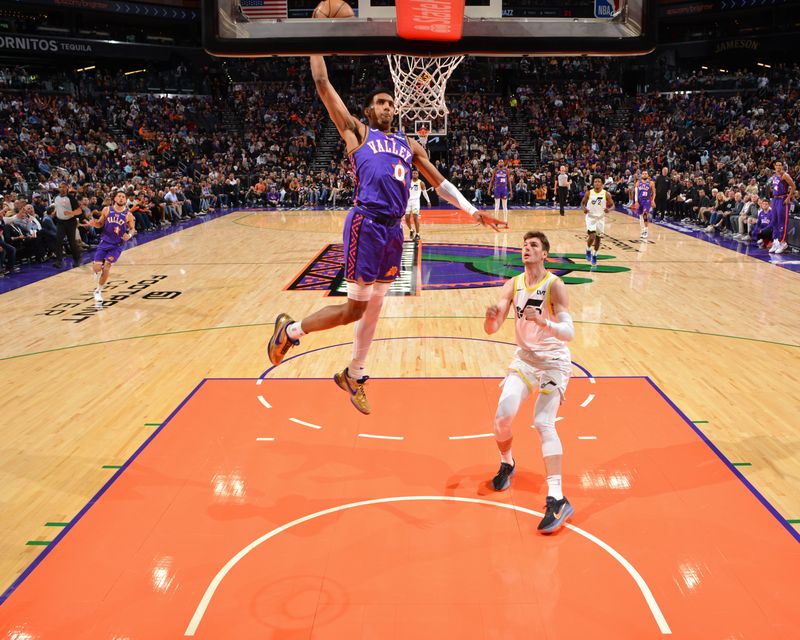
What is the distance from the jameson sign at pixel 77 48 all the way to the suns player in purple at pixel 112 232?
21.4m

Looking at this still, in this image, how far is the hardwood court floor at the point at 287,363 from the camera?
18.6ft

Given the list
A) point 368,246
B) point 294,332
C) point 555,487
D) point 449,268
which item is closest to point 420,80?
point 449,268

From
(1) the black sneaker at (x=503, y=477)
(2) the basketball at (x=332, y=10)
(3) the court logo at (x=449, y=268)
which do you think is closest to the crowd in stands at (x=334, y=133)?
(3) the court logo at (x=449, y=268)

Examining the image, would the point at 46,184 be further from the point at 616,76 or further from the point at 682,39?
the point at 682,39

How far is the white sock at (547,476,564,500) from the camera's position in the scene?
461 centimetres

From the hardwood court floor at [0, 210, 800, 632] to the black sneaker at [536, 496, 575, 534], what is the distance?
1522 mm

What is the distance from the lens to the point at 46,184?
21.5 metres

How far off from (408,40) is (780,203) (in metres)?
13.3

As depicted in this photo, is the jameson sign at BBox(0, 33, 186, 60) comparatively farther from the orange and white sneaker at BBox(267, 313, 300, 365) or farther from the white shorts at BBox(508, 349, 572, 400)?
the white shorts at BBox(508, 349, 572, 400)

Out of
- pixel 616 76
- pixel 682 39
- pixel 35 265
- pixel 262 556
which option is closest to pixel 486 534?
pixel 262 556

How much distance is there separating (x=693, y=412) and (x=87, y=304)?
8.98 meters

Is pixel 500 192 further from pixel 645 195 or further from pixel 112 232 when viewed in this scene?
pixel 112 232

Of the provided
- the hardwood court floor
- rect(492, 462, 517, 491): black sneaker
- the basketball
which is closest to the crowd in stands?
the hardwood court floor

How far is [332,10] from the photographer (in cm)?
465
